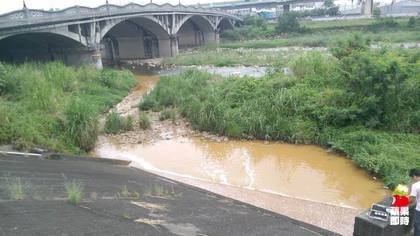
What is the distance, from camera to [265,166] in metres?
13.2

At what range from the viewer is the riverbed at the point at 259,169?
9938 mm

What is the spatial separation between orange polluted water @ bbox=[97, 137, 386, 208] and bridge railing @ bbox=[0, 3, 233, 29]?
13.1 m

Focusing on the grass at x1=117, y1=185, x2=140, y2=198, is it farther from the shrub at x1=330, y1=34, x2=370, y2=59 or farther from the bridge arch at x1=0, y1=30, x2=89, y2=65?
the bridge arch at x1=0, y1=30, x2=89, y2=65

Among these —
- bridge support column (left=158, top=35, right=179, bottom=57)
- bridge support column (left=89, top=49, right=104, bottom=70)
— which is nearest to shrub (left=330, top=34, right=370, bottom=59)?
bridge support column (left=89, top=49, right=104, bottom=70)

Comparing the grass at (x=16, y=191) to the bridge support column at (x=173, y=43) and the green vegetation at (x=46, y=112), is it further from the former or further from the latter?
the bridge support column at (x=173, y=43)

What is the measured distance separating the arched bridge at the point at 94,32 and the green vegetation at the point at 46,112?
18.9ft

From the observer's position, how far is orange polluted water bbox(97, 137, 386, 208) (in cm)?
1100

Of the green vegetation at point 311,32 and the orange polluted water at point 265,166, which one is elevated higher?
the green vegetation at point 311,32

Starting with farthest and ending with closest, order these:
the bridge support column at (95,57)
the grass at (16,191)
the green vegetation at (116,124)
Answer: the bridge support column at (95,57), the green vegetation at (116,124), the grass at (16,191)

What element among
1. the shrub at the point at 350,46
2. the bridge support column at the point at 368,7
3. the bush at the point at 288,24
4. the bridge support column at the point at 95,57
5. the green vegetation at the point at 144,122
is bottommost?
the green vegetation at the point at 144,122

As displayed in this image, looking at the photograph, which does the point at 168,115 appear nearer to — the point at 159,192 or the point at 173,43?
the point at 159,192

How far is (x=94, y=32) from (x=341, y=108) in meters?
23.9

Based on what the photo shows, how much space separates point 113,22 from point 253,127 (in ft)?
80.6

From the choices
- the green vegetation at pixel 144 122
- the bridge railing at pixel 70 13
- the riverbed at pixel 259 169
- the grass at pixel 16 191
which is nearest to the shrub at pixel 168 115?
the riverbed at pixel 259 169
